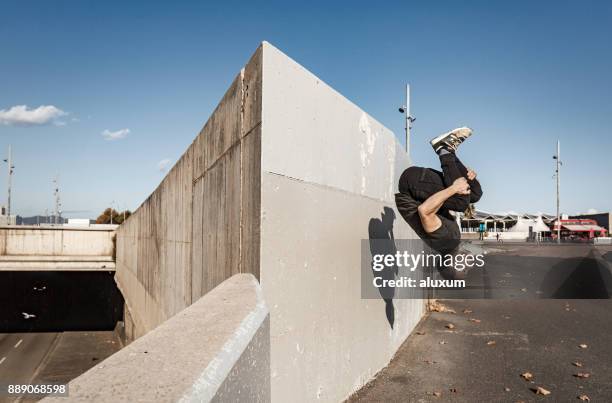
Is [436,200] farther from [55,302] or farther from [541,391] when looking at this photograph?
[55,302]

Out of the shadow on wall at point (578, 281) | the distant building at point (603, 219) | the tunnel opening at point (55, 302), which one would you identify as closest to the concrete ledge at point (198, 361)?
the shadow on wall at point (578, 281)

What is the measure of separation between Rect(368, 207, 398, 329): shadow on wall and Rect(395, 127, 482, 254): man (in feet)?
4.93

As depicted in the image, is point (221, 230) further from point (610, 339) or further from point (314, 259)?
point (610, 339)

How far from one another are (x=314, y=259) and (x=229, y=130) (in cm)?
149

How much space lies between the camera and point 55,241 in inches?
1164

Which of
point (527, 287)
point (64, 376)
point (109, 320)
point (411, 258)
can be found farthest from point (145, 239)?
point (109, 320)

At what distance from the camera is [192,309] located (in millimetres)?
2961

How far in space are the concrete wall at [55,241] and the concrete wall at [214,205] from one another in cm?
2220

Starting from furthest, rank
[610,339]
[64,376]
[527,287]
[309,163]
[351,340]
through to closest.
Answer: [64,376]
[527,287]
[610,339]
[351,340]
[309,163]

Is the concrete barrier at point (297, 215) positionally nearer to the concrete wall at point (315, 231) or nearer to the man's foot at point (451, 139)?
the concrete wall at point (315, 231)

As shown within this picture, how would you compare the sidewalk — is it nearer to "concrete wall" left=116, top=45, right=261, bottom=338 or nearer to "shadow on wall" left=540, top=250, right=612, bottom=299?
"concrete wall" left=116, top=45, right=261, bottom=338

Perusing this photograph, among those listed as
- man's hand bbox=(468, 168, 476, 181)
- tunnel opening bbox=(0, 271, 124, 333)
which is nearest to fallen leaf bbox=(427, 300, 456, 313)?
man's hand bbox=(468, 168, 476, 181)

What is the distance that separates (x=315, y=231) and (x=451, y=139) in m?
1.44

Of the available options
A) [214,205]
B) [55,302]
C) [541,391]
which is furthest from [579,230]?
[214,205]
